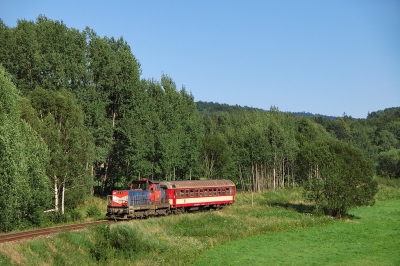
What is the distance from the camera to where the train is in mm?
38781

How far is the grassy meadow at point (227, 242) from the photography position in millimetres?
28109

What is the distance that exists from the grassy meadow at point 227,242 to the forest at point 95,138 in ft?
18.0

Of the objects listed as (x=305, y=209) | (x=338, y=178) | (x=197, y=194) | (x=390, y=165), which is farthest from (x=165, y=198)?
(x=390, y=165)

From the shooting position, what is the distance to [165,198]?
147 ft

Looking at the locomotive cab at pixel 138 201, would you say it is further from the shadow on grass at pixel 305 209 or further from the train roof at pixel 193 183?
the shadow on grass at pixel 305 209

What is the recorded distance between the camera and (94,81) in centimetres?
6278

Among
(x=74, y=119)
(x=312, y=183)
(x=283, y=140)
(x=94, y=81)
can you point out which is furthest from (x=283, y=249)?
(x=283, y=140)

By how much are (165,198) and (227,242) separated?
966cm

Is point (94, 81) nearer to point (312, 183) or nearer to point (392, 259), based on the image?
point (312, 183)

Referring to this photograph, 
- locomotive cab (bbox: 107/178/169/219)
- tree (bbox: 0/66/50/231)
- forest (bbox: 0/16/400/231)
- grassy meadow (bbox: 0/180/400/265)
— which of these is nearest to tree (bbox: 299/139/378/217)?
forest (bbox: 0/16/400/231)

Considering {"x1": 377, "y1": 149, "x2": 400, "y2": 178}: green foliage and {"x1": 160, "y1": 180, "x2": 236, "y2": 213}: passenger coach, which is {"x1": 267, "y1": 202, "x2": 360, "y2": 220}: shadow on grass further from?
{"x1": 377, "y1": 149, "x2": 400, "y2": 178}: green foliage

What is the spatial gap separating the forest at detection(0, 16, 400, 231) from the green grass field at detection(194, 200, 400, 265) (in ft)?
26.0

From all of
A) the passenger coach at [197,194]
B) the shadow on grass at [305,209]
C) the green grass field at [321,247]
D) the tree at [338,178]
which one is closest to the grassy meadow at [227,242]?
the green grass field at [321,247]

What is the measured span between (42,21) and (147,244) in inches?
1686
